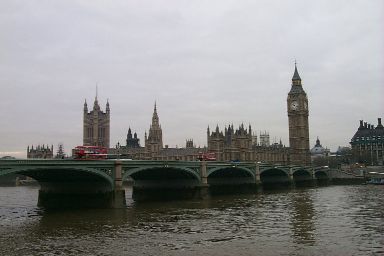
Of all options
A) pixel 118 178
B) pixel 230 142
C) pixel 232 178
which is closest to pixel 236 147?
pixel 230 142

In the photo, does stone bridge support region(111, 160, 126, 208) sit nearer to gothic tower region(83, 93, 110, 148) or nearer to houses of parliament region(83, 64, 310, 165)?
houses of parliament region(83, 64, 310, 165)

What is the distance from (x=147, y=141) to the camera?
171m

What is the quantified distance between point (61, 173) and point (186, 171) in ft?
59.6

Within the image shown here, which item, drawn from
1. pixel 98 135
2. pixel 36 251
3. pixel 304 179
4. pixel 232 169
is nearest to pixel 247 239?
pixel 36 251

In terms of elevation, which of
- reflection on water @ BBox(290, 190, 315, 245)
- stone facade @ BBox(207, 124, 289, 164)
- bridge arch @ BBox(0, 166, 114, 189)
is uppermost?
stone facade @ BBox(207, 124, 289, 164)

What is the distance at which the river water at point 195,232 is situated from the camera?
76.2 ft

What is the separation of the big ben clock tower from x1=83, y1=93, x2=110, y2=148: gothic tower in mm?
80746

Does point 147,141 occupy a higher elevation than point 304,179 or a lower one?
higher

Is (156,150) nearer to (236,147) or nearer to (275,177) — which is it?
(236,147)

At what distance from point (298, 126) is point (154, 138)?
179 feet

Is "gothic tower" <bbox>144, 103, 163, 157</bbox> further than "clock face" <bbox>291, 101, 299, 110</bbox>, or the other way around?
"gothic tower" <bbox>144, 103, 163, 157</bbox>

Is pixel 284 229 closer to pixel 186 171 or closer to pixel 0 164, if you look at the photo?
pixel 0 164

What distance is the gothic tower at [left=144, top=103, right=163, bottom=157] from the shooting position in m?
167

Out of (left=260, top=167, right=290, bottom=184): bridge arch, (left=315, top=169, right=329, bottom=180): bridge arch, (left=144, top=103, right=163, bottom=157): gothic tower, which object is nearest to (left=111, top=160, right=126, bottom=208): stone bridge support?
(left=260, top=167, right=290, bottom=184): bridge arch
